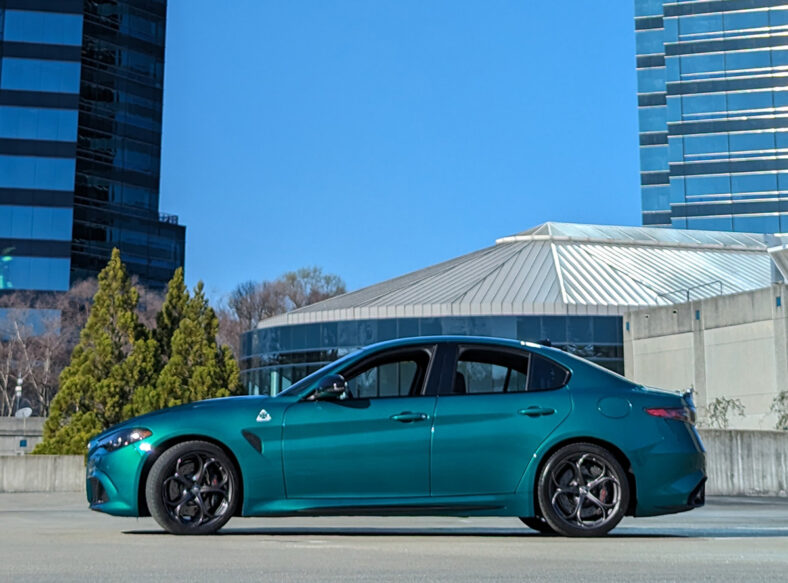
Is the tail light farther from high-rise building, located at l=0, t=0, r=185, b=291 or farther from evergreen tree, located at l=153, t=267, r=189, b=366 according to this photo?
high-rise building, located at l=0, t=0, r=185, b=291

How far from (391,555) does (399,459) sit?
1.69 meters

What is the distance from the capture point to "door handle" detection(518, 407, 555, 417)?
31.4 feet

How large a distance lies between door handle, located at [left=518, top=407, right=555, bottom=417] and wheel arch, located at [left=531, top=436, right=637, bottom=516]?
0.75 ft

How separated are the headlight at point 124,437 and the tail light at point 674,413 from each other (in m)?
3.63

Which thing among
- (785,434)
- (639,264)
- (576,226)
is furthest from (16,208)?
(785,434)

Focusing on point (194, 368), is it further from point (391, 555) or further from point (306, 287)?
point (306, 287)

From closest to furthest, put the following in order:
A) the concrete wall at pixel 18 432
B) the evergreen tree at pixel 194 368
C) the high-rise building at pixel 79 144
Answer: the evergreen tree at pixel 194 368 → the concrete wall at pixel 18 432 → the high-rise building at pixel 79 144

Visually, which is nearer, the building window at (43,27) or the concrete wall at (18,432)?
the concrete wall at (18,432)

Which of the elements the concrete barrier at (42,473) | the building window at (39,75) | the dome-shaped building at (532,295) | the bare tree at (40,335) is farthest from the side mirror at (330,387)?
the building window at (39,75)

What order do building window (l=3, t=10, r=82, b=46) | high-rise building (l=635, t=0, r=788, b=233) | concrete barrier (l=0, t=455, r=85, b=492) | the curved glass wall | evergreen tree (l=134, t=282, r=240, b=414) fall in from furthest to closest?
high-rise building (l=635, t=0, r=788, b=233) → building window (l=3, t=10, r=82, b=46) → the curved glass wall → evergreen tree (l=134, t=282, r=240, b=414) → concrete barrier (l=0, t=455, r=85, b=492)

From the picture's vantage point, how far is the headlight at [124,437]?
9523 mm

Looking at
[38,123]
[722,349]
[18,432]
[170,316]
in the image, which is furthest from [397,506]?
[38,123]

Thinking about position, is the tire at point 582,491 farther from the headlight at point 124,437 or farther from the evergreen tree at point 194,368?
the evergreen tree at point 194,368

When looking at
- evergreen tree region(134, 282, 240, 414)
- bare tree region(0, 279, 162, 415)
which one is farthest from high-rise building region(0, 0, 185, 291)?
evergreen tree region(134, 282, 240, 414)
